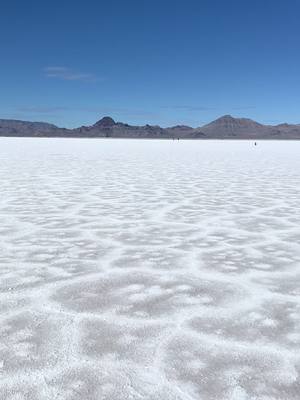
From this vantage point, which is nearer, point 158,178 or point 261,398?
point 261,398

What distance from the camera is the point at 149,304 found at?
129 inches

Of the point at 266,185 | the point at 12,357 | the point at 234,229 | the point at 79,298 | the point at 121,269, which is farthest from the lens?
the point at 266,185

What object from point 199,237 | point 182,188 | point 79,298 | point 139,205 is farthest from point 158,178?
point 79,298

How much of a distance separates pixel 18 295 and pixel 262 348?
5.46 feet

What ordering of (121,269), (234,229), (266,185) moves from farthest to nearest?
1. (266,185)
2. (234,229)
3. (121,269)

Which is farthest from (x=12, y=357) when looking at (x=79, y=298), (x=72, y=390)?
(x=79, y=298)

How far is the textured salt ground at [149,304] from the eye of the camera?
2307mm

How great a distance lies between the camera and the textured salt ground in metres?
2.31

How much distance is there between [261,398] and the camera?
2.17 m

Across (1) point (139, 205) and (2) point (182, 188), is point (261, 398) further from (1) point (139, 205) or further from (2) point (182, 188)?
(2) point (182, 188)

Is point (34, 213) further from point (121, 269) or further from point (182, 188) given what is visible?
point (182, 188)

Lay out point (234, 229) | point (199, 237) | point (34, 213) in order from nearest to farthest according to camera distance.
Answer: point (199, 237) → point (234, 229) → point (34, 213)

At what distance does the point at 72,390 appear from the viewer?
86.9 inches

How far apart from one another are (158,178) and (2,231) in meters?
6.85
